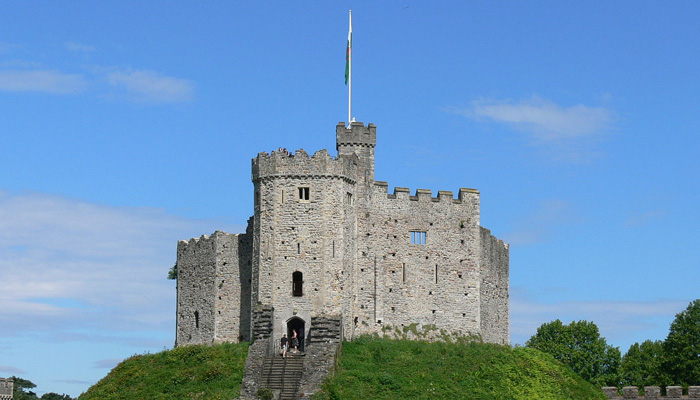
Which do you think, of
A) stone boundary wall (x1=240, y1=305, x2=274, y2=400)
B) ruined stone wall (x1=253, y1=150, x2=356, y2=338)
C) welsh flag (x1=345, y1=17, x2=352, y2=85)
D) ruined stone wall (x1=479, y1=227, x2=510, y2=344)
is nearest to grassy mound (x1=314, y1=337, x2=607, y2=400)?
ruined stone wall (x1=253, y1=150, x2=356, y2=338)

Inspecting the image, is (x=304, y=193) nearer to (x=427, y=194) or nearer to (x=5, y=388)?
(x=427, y=194)

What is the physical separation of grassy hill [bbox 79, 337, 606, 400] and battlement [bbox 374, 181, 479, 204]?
8433mm

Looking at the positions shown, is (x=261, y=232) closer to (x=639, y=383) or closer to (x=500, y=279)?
(x=500, y=279)

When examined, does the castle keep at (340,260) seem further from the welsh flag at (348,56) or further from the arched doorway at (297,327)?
the welsh flag at (348,56)

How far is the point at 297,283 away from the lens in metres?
69.9

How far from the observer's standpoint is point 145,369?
6994cm

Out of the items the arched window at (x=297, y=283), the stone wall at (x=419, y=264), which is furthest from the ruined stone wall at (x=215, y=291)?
the stone wall at (x=419, y=264)

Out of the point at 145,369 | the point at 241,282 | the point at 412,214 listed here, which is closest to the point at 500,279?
the point at 412,214

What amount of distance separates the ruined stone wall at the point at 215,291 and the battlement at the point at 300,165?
199 inches

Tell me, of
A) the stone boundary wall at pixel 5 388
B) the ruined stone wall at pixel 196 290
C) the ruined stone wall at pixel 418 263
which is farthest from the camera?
the stone boundary wall at pixel 5 388

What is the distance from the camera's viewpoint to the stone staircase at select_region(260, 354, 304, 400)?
64.1 m

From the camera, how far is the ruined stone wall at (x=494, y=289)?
77312mm

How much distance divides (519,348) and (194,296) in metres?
18.7

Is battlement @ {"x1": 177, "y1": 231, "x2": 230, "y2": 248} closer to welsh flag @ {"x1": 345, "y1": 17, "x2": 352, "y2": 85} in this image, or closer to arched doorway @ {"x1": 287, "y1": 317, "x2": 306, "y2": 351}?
arched doorway @ {"x1": 287, "y1": 317, "x2": 306, "y2": 351}
